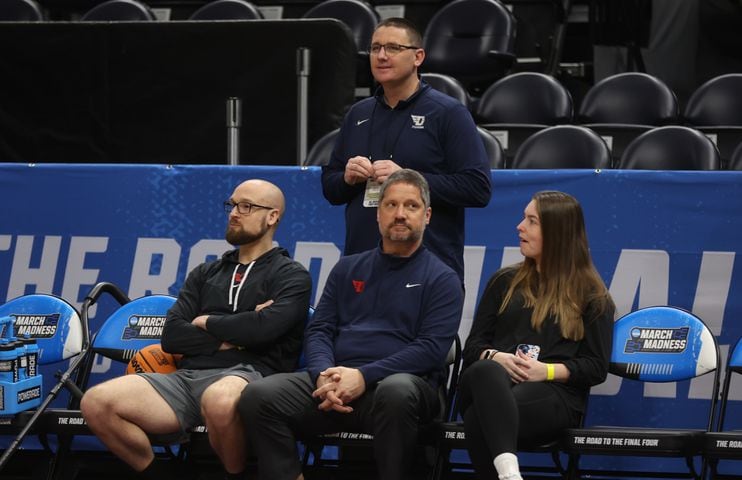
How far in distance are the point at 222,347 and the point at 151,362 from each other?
38 cm

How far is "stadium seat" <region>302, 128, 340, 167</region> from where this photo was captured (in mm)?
7129

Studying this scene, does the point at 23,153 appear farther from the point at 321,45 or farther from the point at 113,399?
the point at 113,399

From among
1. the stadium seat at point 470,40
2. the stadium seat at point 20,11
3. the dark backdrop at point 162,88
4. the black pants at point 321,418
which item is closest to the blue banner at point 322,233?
the black pants at point 321,418

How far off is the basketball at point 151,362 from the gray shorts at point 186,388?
22 centimetres

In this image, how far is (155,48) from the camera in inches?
300

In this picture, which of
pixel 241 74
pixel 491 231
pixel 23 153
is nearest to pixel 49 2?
pixel 23 153

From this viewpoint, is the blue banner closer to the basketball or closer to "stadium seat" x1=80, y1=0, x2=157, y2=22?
the basketball

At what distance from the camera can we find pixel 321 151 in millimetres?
7152

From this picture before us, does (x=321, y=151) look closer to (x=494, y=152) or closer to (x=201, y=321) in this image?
(x=494, y=152)

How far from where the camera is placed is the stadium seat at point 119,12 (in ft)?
31.4

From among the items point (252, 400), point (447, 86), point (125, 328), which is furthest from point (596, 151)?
point (252, 400)

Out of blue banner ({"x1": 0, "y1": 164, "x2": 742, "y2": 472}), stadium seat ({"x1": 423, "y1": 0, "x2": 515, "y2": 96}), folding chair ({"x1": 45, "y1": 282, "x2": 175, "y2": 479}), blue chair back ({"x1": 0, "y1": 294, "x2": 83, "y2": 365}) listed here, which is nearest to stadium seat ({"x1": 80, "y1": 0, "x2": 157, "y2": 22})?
stadium seat ({"x1": 423, "y1": 0, "x2": 515, "y2": 96})

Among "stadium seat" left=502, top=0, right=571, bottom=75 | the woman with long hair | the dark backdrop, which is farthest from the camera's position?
"stadium seat" left=502, top=0, right=571, bottom=75

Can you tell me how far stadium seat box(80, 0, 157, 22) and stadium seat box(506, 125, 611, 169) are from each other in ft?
12.2
